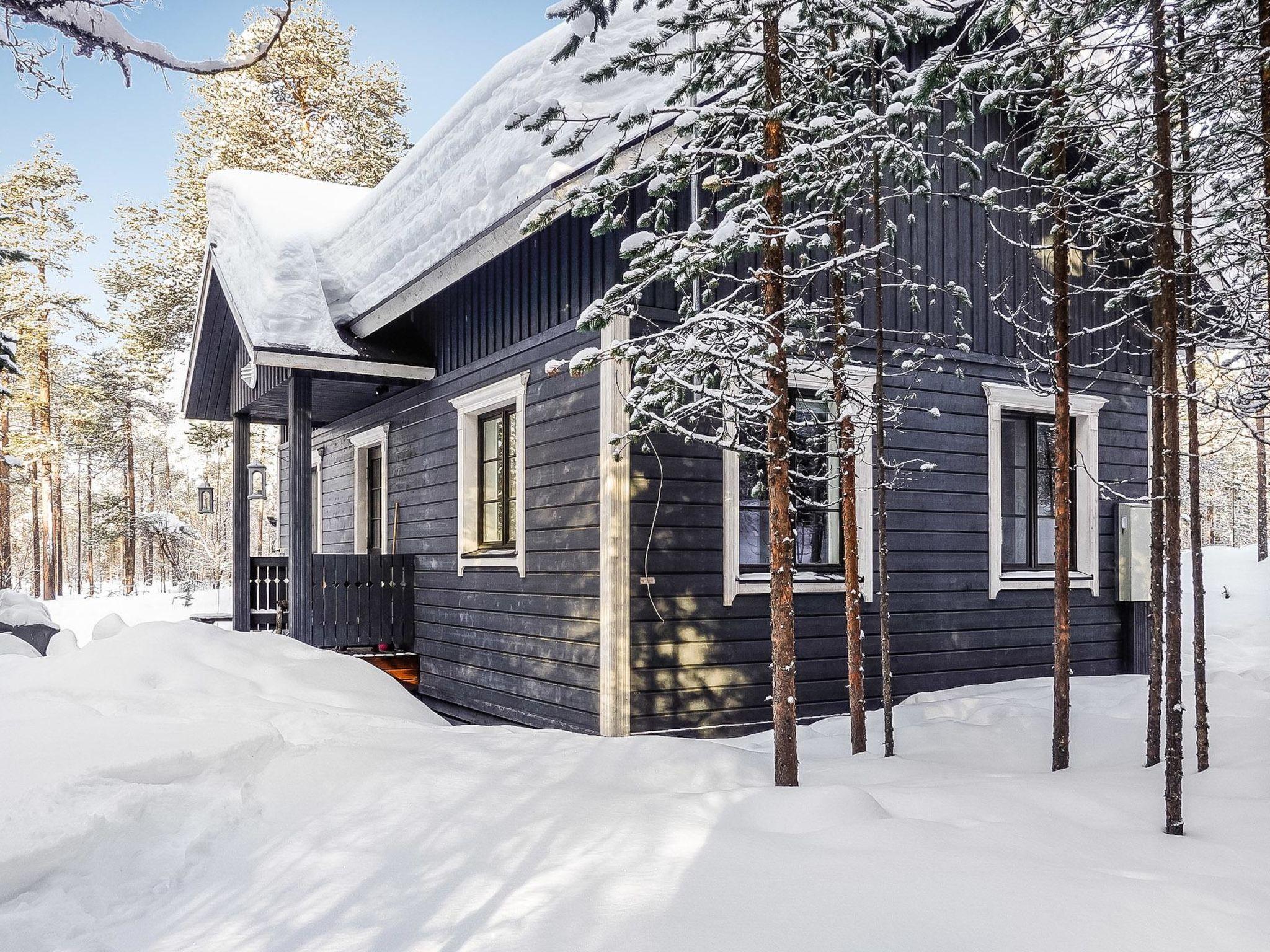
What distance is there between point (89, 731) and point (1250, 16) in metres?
6.79

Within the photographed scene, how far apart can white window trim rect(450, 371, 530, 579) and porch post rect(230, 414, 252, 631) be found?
2376mm

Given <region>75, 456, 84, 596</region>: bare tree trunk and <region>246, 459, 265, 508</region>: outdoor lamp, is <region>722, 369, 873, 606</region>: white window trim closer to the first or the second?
<region>246, 459, 265, 508</region>: outdoor lamp

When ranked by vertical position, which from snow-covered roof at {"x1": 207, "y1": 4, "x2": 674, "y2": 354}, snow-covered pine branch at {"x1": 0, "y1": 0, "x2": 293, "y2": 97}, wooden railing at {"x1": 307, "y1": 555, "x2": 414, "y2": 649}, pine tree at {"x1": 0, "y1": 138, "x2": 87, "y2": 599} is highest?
pine tree at {"x1": 0, "y1": 138, "x2": 87, "y2": 599}

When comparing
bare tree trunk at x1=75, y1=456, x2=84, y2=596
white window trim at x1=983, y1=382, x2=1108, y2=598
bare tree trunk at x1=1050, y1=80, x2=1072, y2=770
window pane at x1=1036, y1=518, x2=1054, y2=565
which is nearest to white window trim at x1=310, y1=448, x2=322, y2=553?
white window trim at x1=983, y1=382, x2=1108, y2=598

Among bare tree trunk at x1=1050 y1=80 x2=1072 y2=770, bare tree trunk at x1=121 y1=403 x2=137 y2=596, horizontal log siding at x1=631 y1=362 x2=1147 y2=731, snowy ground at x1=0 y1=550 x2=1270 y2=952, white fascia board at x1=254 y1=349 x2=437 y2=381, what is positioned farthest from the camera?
bare tree trunk at x1=121 y1=403 x2=137 y2=596

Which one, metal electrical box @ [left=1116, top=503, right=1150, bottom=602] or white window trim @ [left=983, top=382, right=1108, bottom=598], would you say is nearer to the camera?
white window trim @ [left=983, top=382, right=1108, bottom=598]

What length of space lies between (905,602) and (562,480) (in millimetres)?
2980

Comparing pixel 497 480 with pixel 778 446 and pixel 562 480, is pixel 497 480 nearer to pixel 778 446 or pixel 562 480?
pixel 562 480

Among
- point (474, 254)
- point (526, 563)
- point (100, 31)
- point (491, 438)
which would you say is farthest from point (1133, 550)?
point (100, 31)

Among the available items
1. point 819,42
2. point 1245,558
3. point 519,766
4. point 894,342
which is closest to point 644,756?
point 519,766

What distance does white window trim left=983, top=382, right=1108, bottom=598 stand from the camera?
8242mm

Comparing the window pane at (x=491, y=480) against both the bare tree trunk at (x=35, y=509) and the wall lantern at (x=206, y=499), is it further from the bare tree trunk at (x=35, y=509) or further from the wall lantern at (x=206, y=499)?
the bare tree trunk at (x=35, y=509)

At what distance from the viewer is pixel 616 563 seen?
20.8 ft

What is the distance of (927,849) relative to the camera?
3439 mm
